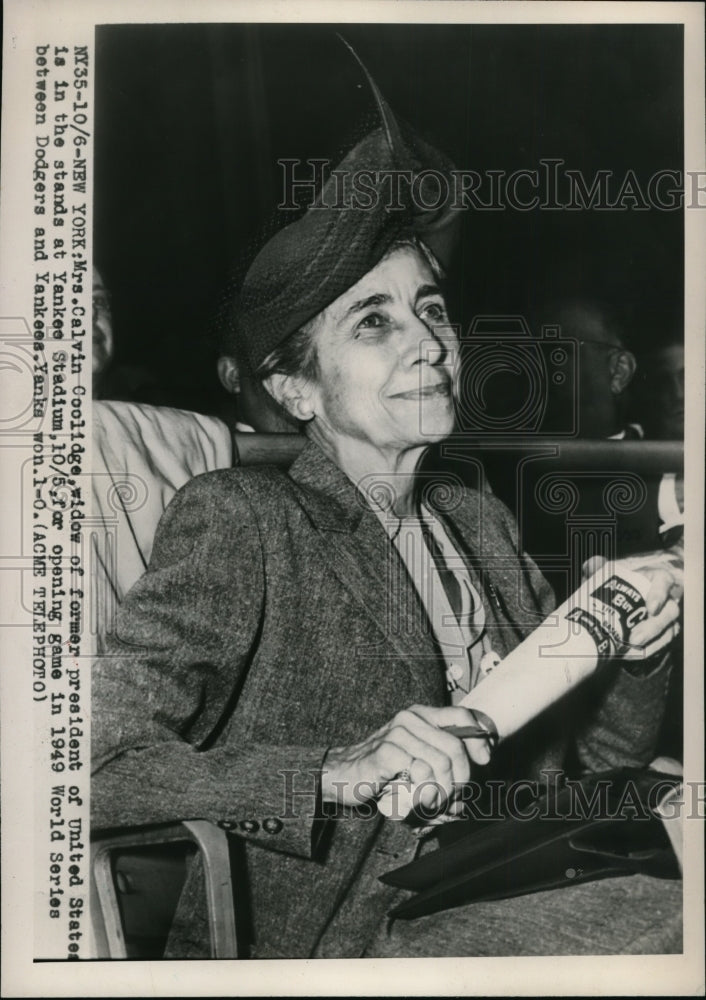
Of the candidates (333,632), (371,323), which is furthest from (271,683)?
(371,323)

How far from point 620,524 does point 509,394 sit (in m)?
0.34

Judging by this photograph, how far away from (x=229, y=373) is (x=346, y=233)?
342mm

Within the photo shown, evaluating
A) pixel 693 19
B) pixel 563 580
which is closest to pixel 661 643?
pixel 563 580

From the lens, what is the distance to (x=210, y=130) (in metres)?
2.06

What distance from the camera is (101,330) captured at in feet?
6.70

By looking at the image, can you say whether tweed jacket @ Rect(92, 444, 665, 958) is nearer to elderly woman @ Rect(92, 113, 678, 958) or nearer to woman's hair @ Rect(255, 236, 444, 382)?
elderly woman @ Rect(92, 113, 678, 958)

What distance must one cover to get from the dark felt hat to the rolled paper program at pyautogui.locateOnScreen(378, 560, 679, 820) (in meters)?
0.71

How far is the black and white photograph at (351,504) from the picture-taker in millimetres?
1952

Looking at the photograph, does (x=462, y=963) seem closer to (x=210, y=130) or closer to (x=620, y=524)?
(x=620, y=524)

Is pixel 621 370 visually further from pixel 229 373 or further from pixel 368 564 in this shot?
pixel 229 373

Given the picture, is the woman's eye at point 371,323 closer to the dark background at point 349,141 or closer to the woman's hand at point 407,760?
the dark background at point 349,141

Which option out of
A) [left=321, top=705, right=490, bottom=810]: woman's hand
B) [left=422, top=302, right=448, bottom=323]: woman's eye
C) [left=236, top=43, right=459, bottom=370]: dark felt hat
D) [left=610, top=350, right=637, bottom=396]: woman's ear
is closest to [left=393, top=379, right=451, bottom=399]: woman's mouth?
[left=422, top=302, right=448, bottom=323]: woman's eye

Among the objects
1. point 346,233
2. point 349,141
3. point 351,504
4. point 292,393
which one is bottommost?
point 351,504

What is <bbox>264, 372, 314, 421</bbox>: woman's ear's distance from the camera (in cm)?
204
